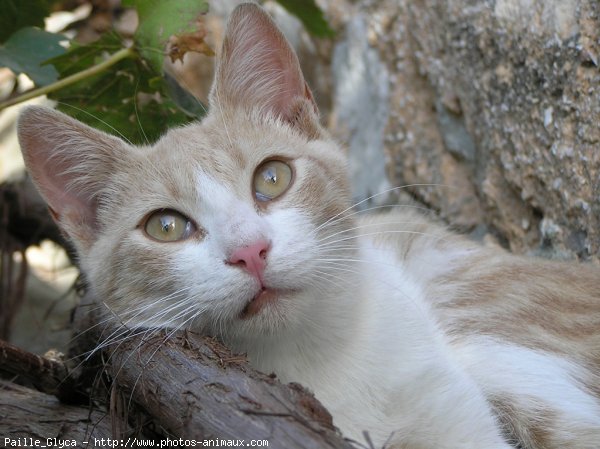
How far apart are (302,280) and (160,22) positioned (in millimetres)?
1229

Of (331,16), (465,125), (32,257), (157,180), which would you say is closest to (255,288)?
(157,180)

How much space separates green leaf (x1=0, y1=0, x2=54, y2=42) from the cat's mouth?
1691 millimetres

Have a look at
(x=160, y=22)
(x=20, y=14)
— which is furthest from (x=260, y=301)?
(x=20, y=14)

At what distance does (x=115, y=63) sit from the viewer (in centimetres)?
289

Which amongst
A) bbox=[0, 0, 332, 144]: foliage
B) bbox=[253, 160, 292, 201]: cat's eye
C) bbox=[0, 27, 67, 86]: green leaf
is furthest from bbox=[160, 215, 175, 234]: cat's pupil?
bbox=[0, 27, 67, 86]: green leaf

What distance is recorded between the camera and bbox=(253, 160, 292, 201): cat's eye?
7.31 ft

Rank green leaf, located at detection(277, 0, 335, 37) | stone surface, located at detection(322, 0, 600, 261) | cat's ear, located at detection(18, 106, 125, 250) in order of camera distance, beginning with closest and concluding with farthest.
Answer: cat's ear, located at detection(18, 106, 125, 250), stone surface, located at detection(322, 0, 600, 261), green leaf, located at detection(277, 0, 335, 37)

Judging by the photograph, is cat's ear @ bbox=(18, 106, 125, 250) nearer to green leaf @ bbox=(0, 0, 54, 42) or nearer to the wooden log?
the wooden log

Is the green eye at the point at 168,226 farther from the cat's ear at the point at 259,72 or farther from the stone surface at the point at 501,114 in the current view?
the stone surface at the point at 501,114

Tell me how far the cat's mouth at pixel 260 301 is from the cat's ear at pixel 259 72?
0.79 metres

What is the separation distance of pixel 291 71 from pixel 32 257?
3.34 metres

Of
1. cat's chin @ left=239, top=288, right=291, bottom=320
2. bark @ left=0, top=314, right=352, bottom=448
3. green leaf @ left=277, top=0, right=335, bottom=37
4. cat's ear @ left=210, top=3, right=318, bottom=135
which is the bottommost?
bark @ left=0, top=314, right=352, bottom=448

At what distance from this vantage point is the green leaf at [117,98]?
2896mm

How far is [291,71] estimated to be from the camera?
258 centimetres
